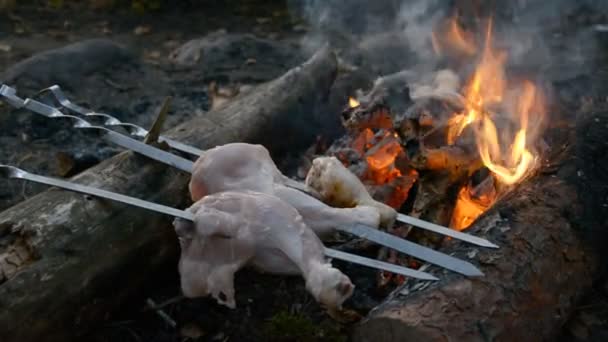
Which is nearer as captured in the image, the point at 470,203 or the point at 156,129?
the point at 156,129

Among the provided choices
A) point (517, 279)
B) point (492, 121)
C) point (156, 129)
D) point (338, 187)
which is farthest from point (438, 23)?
point (517, 279)

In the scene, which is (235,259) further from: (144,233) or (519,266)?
(519,266)

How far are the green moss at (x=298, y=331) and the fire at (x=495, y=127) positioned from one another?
→ 115 cm

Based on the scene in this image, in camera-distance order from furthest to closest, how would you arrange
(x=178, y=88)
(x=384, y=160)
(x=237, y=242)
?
(x=178, y=88) → (x=384, y=160) → (x=237, y=242)

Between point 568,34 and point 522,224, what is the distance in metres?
3.39

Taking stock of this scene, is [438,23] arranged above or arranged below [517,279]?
below

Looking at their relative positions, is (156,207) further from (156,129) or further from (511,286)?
(511,286)

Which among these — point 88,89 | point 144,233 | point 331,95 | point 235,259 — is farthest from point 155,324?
point 88,89

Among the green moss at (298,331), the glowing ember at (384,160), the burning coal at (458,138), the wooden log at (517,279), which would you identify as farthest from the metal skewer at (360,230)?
the glowing ember at (384,160)

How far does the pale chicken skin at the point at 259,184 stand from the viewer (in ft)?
8.98

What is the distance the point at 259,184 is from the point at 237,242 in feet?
1.20

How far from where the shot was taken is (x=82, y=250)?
8.93 feet

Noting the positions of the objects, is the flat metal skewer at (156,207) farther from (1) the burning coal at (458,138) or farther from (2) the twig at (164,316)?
(1) the burning coal at (458,138)

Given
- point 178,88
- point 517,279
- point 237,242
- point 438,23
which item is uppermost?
point 237,242
